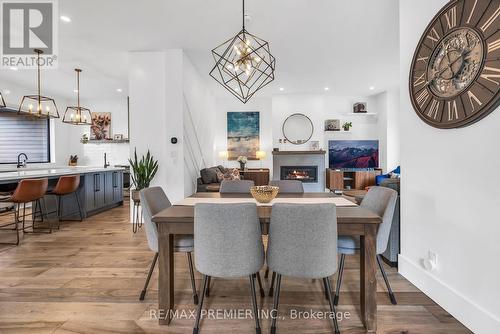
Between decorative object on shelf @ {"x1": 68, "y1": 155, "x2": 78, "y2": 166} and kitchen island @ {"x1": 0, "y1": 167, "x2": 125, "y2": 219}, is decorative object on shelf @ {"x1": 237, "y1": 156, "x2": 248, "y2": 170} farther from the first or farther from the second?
decorative object on shelf @ {"x1": 68, "y1": 155, "x2": 78, "y2": 166}

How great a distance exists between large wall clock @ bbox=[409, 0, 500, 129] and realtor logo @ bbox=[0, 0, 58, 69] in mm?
3915

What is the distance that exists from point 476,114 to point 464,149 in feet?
0.80

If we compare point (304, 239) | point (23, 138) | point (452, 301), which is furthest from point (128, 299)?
point (23, 138)

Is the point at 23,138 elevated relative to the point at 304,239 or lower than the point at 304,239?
elevated

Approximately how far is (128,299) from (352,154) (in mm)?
6516

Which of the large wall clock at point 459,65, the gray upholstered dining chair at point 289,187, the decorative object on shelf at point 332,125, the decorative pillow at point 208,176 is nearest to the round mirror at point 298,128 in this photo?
the decorative object on shelf at point 332,125

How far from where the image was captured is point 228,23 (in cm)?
319

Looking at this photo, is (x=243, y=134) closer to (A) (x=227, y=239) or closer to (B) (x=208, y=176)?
(B) (x=208, y=176)

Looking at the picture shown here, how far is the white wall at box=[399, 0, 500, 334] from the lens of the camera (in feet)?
4.75

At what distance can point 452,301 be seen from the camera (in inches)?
67.6

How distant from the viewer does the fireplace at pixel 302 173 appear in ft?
22.3

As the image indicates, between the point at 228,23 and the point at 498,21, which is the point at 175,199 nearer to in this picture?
the point at 228,23

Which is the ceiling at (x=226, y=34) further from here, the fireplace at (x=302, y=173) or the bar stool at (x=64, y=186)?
the fireplace at (x=302, y=173)

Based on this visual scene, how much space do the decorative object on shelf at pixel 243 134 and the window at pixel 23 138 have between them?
4872mm
